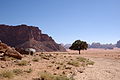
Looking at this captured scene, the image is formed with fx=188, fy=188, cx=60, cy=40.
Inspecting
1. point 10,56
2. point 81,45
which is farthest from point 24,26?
point 10,56

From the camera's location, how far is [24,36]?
5886 inches

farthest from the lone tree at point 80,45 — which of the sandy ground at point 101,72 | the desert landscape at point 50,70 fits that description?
the desert landscape at point 50,70

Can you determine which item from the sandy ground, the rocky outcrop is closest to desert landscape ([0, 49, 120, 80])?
the sandy ground

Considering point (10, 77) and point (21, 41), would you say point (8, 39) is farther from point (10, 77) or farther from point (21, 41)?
point (10, 77)


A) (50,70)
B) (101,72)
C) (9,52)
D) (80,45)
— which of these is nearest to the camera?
(50,70)

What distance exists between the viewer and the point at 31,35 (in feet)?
497

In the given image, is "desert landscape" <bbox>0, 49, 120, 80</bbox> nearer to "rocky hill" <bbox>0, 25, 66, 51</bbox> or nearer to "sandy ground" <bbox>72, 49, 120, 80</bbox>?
"sandy ground" <bbox>72, 49, 120, 80</bbox>

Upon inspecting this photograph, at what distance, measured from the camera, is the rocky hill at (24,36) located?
480ft

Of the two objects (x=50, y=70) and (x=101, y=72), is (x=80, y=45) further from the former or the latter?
(x=50, y=70)

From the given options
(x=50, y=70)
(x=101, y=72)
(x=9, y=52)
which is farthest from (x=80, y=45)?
(x=50, y=70)

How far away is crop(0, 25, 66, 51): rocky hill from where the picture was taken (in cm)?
14641

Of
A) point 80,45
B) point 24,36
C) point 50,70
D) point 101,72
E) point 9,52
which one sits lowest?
point 101,72

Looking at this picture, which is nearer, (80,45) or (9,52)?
(9,52)

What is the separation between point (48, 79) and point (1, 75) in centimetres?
299
